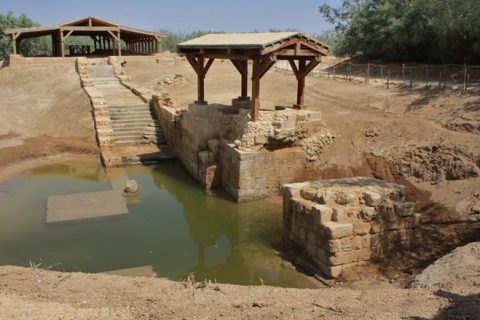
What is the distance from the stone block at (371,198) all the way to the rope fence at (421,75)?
8.62 m

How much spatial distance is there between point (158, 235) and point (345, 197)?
13.8ft

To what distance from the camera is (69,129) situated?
741 inches

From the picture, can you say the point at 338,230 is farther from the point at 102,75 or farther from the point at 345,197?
the point at 102,75

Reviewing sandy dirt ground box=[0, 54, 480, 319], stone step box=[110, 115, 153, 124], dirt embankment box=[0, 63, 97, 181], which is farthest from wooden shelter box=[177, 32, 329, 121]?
dirt embankment box=[0, 63, 97, 181]

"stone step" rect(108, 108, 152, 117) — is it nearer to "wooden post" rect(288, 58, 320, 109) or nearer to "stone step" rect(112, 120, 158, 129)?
"stone step" rect(112, 120, 158, 129)

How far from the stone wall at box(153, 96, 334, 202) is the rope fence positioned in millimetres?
6041

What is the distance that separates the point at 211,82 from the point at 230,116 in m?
10.9

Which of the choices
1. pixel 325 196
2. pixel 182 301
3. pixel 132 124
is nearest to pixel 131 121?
pixel 132 124

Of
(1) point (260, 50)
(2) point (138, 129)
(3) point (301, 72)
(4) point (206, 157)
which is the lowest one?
(4) point (206, 157)

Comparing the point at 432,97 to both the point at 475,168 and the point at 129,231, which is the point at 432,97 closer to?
the point at 475,168

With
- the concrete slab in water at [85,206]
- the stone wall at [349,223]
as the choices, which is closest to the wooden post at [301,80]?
the stone wall at [349,223]

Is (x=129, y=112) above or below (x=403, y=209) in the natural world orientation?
above

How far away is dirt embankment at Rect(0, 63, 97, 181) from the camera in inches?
656

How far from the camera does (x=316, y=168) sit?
42.2 feet
